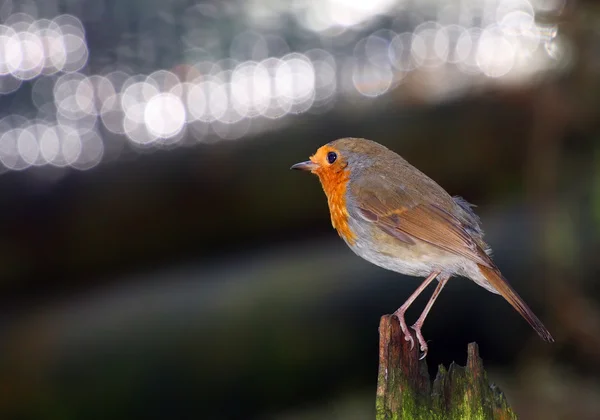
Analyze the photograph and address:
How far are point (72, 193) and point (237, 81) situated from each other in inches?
51.0

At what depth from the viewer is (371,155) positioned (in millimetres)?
3156

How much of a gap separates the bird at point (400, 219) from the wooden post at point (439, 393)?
0.54 meters

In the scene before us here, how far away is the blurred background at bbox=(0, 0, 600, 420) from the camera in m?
4.79

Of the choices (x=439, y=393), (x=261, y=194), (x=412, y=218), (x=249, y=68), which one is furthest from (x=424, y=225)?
(x=249, y=68)

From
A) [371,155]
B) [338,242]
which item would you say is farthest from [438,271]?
[338,242]

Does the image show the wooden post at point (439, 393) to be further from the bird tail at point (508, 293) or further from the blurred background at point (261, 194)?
the blurred background at point (261, 194)

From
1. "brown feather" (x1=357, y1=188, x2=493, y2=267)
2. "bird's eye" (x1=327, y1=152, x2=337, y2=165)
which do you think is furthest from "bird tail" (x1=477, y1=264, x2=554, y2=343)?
"bird's eye" (x1=327, y1=152, x2=337, y2=165)

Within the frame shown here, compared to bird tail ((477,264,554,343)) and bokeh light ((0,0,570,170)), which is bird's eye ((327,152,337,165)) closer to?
bird tail ((477,264,554,343))

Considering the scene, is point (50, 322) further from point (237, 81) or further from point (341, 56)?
point (341, 56)

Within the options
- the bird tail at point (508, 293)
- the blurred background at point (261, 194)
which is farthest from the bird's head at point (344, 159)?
the blurred background at point (261, 194)

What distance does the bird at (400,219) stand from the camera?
303cm

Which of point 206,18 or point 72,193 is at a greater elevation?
point 206,18

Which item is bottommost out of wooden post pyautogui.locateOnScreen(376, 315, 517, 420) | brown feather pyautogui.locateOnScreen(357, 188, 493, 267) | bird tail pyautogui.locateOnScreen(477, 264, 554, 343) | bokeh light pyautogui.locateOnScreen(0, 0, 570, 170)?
wooden post pyautogui.locateOnScreen(376, 315, 517, 420)

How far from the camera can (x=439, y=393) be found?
2.39 meters
